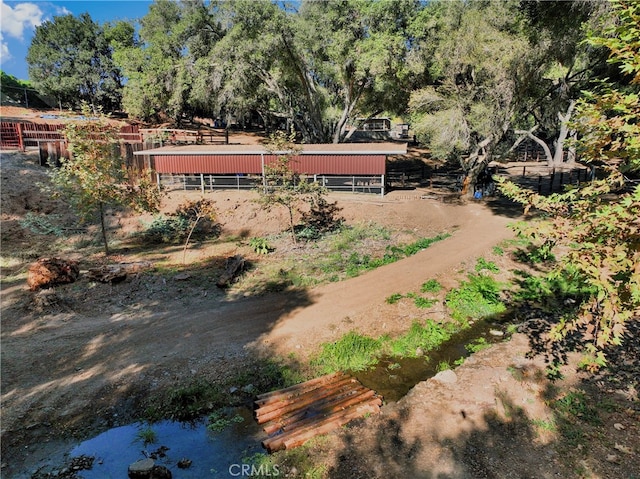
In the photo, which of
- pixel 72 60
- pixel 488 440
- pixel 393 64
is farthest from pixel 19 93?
pixel 488 440

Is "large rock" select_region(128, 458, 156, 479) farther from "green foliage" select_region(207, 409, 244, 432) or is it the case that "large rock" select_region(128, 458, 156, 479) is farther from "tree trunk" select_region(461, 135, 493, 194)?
"tree trunk" select_region(461, 135, 493, 194)

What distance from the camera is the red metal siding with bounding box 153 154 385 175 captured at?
25094 mm

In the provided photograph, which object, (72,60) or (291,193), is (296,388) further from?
(72,60)

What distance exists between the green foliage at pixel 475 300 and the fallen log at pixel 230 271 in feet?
27.0

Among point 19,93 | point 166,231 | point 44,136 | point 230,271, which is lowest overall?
point 230,271

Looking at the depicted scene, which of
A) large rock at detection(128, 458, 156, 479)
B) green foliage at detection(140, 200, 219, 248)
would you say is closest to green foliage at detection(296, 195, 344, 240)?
green foliage at detection(140, 200, 219, 248)

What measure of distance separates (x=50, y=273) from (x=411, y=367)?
43.2 ft

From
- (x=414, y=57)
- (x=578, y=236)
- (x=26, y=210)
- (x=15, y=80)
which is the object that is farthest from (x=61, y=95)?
(x=578, y=236)

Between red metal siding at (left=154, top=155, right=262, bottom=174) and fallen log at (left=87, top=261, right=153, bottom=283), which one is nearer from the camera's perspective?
fallen log at (left=87, top=261, right=153, bottom=283)

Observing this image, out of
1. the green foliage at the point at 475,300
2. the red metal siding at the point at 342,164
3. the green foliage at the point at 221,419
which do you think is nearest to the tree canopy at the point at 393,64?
the red metal siding at the point at 342,164

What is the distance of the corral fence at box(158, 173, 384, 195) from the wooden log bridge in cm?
1713

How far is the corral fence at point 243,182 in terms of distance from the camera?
25.5 meters

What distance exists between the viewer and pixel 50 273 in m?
14.4

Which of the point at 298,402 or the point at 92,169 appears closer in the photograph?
the point at 298,402
